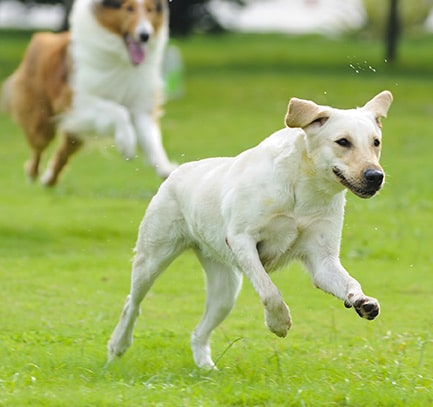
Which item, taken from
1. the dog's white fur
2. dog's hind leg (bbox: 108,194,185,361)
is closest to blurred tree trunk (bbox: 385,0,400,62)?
the dog's white fur

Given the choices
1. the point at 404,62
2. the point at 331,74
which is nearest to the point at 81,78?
the point at 331,74

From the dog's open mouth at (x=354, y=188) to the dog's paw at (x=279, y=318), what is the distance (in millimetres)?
713

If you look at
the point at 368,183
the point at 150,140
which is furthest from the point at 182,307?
the point at 368,183

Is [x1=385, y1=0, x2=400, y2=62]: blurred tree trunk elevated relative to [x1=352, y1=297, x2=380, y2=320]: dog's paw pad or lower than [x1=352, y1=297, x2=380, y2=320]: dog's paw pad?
lower

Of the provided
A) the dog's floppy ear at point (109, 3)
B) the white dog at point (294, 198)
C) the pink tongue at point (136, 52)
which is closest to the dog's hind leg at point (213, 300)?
the white dog at point (294, 198)

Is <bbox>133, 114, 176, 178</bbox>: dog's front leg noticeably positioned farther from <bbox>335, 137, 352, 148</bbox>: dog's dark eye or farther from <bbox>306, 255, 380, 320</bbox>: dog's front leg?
<bbox>335, 137, 352, 148</bbox>: dog's dark eye

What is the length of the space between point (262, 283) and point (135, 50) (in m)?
7.81

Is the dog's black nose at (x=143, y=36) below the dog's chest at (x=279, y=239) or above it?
below

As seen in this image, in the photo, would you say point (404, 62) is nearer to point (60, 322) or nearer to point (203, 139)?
point (203, 139)

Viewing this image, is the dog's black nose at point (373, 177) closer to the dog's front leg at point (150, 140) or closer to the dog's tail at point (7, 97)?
the dog's front leg at point (150, 140)

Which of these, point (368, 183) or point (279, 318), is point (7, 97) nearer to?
point (279, 318)

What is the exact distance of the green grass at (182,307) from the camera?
6.13 metres

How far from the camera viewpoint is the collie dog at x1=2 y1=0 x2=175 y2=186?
43.2 feet

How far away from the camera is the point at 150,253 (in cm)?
702
